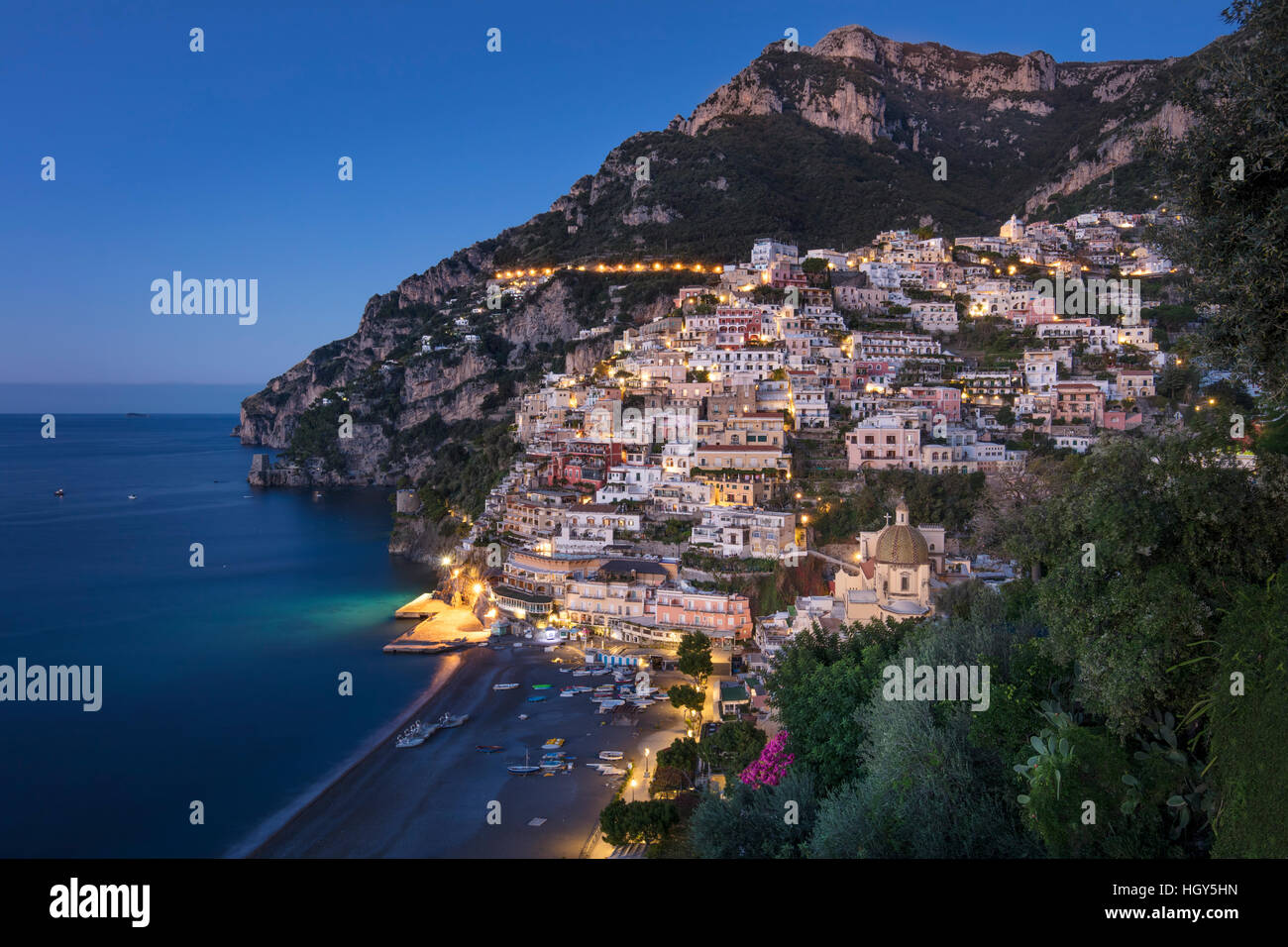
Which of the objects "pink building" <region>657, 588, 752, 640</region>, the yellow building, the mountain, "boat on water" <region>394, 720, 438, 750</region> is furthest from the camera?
the mountain

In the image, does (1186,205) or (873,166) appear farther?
(873,166)

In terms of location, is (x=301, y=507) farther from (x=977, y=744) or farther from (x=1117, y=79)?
(x=1117, y=79)

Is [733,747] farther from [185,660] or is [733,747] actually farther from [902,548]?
[185,660]

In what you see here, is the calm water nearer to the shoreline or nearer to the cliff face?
the shoreline

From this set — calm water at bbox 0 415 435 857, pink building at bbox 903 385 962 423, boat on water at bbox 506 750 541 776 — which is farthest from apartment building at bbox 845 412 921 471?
boat on water at bbox 506 750 541 776

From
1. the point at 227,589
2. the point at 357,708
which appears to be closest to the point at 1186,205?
the point at 357,708

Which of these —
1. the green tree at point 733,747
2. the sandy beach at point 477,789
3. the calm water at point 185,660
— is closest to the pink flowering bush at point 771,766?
Result: the green tree at point 733,747
